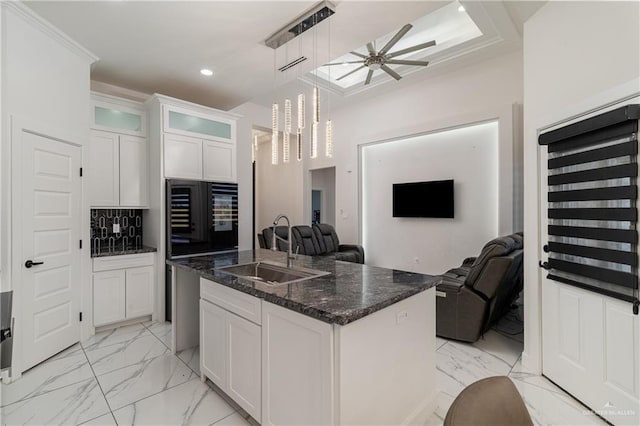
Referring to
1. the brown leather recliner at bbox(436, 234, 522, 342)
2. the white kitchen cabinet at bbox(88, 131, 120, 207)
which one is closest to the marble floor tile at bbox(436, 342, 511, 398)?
the brown leather recliner at bbox(436, 234, 522, 342)

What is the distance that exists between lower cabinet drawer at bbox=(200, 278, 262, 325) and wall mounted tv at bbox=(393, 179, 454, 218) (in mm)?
3878

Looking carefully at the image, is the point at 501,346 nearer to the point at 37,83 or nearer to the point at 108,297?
the point at 108,297

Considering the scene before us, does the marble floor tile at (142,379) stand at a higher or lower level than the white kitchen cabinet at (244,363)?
lower

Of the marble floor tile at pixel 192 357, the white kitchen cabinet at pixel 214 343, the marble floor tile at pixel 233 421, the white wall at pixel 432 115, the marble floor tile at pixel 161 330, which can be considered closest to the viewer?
the marble floor tile at pixel 233 421

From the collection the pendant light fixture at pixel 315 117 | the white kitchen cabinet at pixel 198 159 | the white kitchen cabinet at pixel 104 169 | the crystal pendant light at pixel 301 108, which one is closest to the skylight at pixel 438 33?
the pendant light fixture at pixel 315 117

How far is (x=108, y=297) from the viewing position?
3.39 meters

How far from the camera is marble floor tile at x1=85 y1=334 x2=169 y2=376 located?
2646 millimetres

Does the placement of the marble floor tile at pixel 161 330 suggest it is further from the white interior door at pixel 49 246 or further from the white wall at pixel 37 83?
the white wall at pixel 37 83

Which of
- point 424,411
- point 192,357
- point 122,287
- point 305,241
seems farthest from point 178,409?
point 305,241

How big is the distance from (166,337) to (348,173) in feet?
14.0

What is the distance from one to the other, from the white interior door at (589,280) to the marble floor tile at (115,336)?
3.90 meters

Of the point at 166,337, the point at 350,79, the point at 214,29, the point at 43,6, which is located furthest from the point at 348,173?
the point at 43,6

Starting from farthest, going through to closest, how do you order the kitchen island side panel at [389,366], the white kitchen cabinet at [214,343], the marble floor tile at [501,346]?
the marble floor tile at [501,346], the white kitchen cabinet at [214,343], the kitchen island side panel at [389,366]

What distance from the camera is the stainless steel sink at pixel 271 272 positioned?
7.34ft
